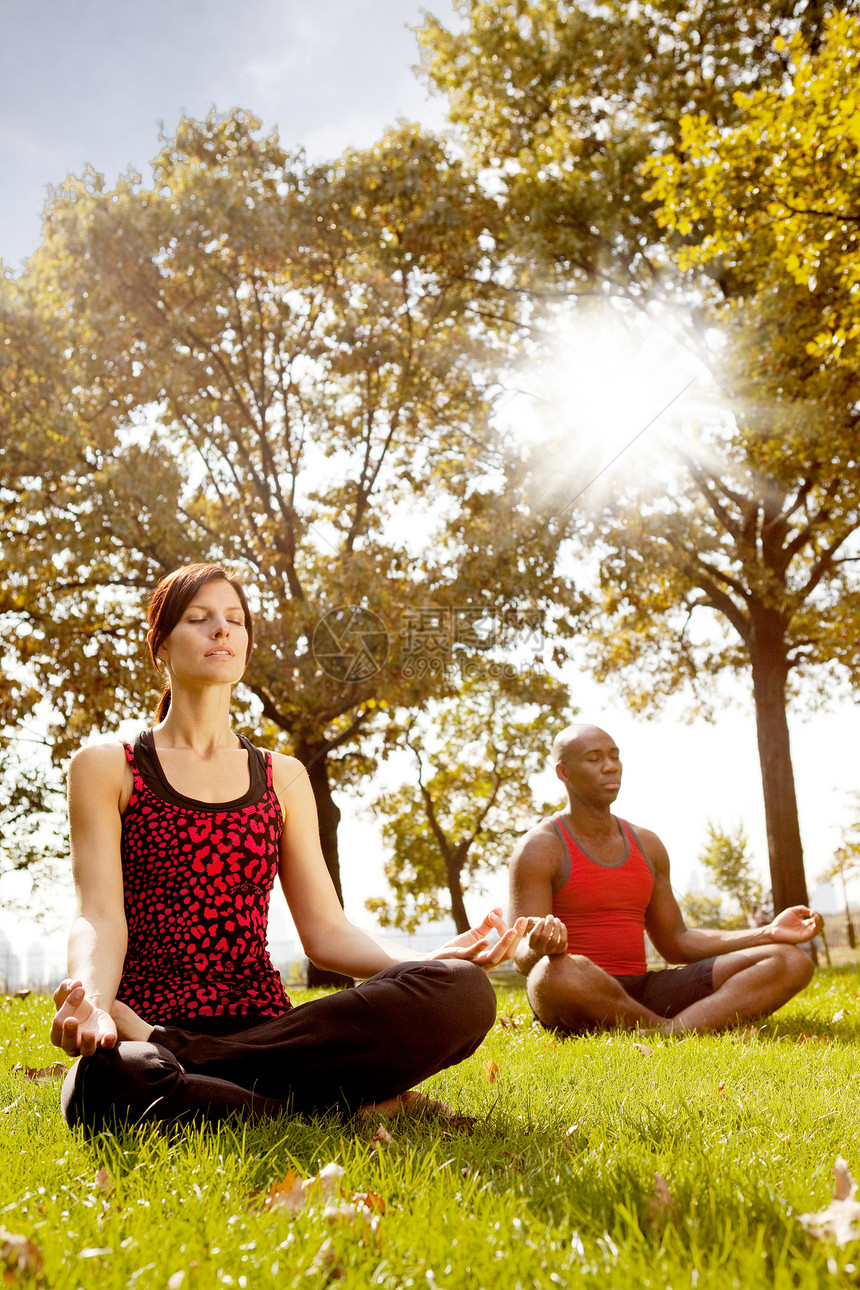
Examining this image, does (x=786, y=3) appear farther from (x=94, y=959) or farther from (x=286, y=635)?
(x=94, y=959)

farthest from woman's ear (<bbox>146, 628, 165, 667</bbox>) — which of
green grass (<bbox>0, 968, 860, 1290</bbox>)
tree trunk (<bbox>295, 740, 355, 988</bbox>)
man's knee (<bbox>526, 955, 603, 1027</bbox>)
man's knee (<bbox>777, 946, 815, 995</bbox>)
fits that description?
tree trunk (<bbox>295, 740, 355, 988</bbox>)

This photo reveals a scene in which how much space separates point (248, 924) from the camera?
323 cm

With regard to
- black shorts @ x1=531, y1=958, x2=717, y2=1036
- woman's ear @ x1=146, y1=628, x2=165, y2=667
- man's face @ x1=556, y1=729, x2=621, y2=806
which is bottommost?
black shorts @ x1=531, y1=958, x2=717, y2=1036

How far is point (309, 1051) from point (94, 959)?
688 millimetres

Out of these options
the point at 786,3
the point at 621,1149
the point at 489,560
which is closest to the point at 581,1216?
the point at 621,1149

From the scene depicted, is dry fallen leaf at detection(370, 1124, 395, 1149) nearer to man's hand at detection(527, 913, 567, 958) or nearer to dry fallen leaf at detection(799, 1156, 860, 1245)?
dry fallen leaf at detection(799, 1156, 860, 1245)

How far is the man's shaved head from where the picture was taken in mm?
6160

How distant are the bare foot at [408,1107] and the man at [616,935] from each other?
2102 mm

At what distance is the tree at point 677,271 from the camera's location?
13.2 meters

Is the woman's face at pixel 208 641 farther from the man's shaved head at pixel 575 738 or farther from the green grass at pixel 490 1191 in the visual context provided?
the man's shaved head at pixel 575 738

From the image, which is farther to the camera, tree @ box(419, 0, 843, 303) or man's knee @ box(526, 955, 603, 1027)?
tree @ box(419, 0, 843, 303)

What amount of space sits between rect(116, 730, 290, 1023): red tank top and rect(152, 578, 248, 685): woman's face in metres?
0.34

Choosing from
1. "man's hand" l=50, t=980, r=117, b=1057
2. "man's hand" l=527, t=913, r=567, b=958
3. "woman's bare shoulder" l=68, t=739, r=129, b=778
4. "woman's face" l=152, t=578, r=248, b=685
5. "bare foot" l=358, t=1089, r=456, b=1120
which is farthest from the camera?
"man's hand" l=527, t=913, r=567, b=958

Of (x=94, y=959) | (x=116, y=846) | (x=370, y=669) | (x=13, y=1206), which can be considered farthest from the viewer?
(x=370, y=669)
